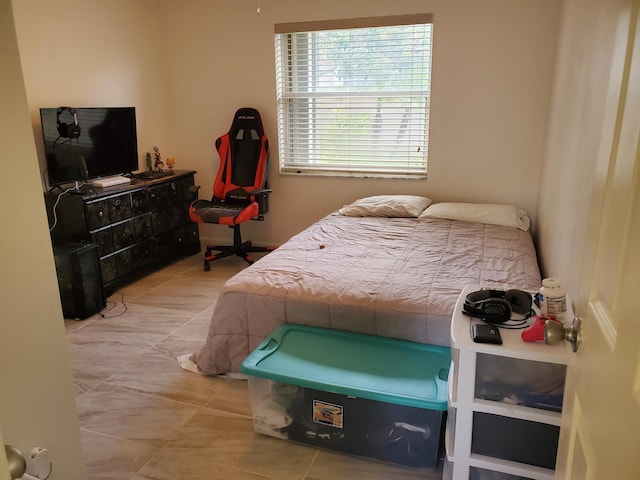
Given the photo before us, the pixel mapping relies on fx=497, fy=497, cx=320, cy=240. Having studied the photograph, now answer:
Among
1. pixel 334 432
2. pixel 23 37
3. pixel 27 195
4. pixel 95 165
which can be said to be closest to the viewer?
pixel 27 195

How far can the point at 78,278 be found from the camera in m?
3.25

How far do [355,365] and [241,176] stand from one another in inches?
110

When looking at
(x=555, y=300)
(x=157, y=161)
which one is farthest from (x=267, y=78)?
(x=555, y=300)

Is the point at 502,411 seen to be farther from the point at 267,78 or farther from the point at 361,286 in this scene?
the point at 267,78

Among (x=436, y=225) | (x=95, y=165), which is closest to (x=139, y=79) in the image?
(x=95, y=165)

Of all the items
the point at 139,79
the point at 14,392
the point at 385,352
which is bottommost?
the point at 385,352

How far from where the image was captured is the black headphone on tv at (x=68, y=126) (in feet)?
11.3

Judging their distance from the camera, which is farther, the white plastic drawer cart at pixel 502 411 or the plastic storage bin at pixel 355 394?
the plastic storage bin at pixel 355 394

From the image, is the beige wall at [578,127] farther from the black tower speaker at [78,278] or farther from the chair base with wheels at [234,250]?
the black tower speaker at [78,278]

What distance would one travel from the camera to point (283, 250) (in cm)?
293

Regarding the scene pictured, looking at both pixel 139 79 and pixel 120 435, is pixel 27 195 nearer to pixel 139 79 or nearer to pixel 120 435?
pixel 120 435

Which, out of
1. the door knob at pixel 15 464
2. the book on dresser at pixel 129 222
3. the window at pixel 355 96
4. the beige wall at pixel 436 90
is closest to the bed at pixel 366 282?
the beige wall at pixel 436 90

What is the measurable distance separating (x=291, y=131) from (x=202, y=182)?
1044 mm

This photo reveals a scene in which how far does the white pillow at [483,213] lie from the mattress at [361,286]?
0.39m
